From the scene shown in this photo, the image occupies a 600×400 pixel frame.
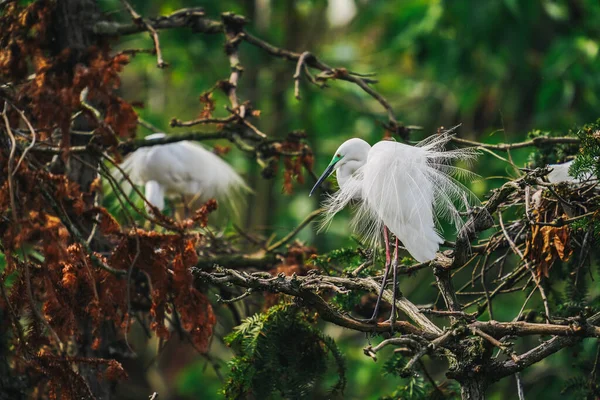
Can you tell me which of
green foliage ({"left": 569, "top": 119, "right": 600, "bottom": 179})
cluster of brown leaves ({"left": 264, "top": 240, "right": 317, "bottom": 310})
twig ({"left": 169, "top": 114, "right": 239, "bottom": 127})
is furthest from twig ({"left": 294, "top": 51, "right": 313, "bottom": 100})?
green foliage ({"left": 569, "top": 119, "right": 600, "bottom": 179})

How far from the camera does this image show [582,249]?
9.59 ft

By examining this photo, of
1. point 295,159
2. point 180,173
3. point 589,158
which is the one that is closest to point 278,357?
point 295,159

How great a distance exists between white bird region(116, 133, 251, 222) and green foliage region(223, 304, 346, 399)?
2.86 meters

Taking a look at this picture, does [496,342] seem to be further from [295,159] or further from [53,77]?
[53,77]

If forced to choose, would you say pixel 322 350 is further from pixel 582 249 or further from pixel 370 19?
pixel 370 19

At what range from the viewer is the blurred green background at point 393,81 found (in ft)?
23.9

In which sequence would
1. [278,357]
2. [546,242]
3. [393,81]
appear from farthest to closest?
[393,81] → [278,357] → [546,242]

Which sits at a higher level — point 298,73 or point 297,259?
point 298,73

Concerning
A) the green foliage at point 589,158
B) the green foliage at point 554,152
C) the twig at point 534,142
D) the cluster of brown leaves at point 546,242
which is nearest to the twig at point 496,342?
the cluster of brown leaves at point 546,242

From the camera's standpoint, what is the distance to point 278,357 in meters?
2.96

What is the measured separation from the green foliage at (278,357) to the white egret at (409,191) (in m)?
0.35

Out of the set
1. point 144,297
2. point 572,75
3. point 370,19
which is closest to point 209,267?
point 144,297

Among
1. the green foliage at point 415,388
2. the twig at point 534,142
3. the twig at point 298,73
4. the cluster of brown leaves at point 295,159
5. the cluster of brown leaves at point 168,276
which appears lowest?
the green foliage at point 415,388

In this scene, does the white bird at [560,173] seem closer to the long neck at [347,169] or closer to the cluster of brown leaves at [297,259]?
the long neck at [347,169]
